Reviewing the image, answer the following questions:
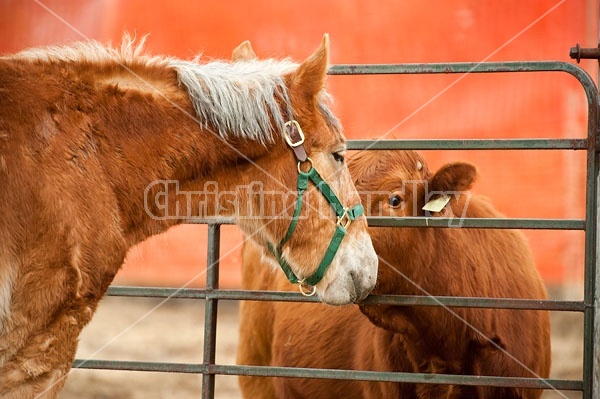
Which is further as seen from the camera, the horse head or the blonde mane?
the horse head

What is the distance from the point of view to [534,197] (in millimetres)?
8086

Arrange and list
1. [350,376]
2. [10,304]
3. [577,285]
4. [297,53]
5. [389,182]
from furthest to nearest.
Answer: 1. [297,53]
2. [577,285]
3. [389,182]
4. [350,376]
5. [10,304]

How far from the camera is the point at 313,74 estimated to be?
3270 mm

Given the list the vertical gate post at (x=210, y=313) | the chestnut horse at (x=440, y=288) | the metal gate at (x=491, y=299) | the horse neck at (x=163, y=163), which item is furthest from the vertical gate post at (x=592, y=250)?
the vertical gate post at (x=210, y=313)

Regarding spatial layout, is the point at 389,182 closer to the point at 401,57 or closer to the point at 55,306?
the point at 55,306

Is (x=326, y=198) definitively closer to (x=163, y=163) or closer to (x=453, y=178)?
(x=163, y=163)

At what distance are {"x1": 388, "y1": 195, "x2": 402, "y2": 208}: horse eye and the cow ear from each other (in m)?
0.20

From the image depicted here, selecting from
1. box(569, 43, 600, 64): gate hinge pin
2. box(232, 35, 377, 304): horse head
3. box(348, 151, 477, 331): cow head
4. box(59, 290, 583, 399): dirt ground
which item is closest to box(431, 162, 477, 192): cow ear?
box(348, 151, 477, 331): cow head

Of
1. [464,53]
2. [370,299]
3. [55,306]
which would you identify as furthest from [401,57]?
[55,306]

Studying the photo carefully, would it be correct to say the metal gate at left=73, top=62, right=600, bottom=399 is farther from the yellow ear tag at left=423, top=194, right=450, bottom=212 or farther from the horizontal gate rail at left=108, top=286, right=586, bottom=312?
the yellow ear tag at left=423, top=194, right=450, bottom=212

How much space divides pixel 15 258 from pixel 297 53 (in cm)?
619

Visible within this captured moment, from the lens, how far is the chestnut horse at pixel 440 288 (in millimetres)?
4230

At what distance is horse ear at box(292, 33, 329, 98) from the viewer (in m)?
3.22

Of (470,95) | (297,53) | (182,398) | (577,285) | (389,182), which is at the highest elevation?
(297,53)
